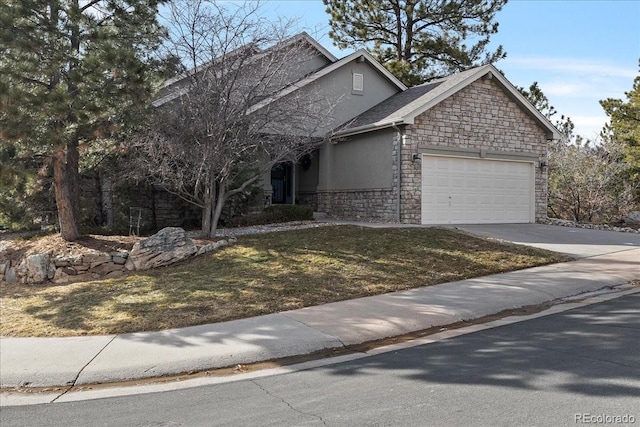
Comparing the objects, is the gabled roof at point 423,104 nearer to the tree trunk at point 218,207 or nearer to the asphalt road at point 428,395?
the tree trunk at point 218,207

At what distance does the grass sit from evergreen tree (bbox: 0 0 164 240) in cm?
333

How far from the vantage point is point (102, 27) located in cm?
1136

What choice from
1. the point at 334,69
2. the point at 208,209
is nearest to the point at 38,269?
the point at 208,209

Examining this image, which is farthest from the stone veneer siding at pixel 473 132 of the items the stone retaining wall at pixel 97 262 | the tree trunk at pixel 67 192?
the tree trunk at pixel 67 192

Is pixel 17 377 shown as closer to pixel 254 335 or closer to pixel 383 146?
pixel 254 335

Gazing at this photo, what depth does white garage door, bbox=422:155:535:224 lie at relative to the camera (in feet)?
55.2

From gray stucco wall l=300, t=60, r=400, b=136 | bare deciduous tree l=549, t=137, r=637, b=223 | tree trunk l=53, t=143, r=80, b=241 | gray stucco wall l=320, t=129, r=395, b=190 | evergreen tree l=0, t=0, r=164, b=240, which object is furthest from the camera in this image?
bare deciduous tree l=549, t=137, r=637, b=223

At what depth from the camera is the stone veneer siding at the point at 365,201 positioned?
1680 centimetres

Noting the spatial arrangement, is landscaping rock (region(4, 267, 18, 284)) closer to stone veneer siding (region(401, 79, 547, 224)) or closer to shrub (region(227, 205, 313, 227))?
shrub (region(227, 205, 313, 227))

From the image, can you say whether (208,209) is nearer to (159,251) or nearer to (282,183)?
(159,251)

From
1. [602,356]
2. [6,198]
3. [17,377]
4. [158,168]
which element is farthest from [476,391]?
[6,198]

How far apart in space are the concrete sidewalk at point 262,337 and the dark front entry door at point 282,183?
1363 cm

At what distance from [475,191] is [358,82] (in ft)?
22.1

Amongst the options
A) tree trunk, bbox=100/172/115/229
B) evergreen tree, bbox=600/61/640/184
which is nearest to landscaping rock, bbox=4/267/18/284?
tree trunk, bbox=100/172/115/229
